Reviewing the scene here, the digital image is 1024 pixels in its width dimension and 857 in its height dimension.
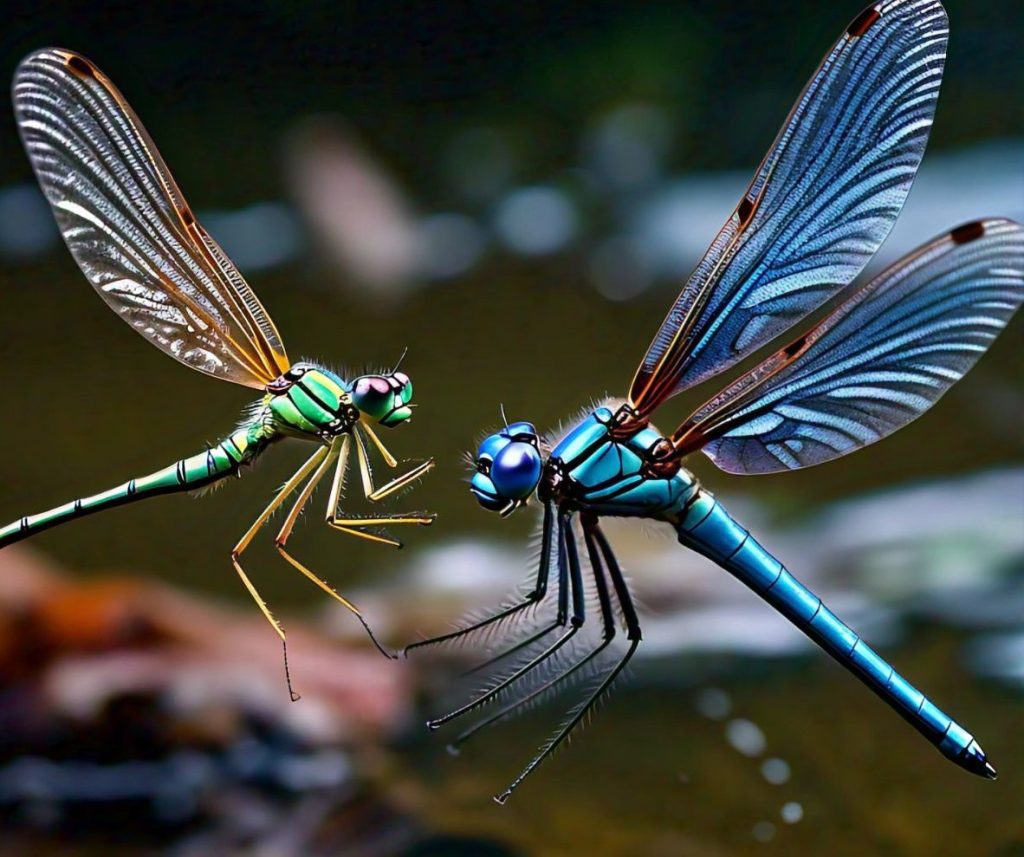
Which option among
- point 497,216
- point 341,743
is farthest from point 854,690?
point 497,216

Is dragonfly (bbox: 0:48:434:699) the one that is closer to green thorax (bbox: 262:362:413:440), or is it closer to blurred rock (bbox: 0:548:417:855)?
green thorax (bbox: 262:362:413:440)

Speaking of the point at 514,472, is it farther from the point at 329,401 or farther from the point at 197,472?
the point at 197,472

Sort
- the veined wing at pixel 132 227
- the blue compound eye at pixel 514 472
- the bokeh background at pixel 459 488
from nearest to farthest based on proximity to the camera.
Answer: the blue compound eye at pixel 514 472, the veined wing at pixel 132 227, the bokeh background at pixel 459 488

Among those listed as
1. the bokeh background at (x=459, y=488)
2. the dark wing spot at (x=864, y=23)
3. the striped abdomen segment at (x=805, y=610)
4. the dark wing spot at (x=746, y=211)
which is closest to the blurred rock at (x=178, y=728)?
the bokeh background at (x=459, y=488)

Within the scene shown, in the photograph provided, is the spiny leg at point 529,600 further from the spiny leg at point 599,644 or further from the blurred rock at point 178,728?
the blurred rock at point 178,728

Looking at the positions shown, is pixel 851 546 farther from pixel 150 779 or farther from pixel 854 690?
pixel 150 779

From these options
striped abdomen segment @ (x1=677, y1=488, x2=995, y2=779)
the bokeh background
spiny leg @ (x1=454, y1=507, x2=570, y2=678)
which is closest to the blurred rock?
the bokeh background

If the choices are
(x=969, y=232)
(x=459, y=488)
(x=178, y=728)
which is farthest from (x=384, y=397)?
(x=178, y=728)
